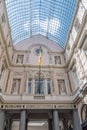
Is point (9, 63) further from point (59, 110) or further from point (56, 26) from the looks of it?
point (56, 26)

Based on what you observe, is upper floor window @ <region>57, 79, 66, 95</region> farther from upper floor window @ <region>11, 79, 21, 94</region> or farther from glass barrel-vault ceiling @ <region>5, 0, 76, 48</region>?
glass barrel-vault ceiling @ <region>5, 0, 76, 48</region>

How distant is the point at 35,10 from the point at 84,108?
1623 cm

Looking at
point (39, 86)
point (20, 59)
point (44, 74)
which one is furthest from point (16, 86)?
point (20, 59)

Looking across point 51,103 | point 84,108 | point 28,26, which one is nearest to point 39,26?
point 28,26

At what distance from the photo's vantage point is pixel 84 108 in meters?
14.8

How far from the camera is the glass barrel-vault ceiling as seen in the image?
2086 cm

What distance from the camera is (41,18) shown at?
973 inches

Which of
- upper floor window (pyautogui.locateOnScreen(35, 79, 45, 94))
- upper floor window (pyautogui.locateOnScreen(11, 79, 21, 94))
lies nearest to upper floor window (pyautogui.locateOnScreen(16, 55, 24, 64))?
upper floor window (pyautogui.locateOnScreen(11, 79, 21, 94))

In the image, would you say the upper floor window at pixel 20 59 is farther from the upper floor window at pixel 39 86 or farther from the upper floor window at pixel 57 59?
the upper floor window at pixel 57 59

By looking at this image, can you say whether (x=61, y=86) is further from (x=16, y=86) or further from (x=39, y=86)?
(x=16, y=86)

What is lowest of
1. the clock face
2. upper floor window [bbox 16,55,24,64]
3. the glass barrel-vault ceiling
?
the clock face

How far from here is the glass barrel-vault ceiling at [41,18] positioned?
20859 millimetres

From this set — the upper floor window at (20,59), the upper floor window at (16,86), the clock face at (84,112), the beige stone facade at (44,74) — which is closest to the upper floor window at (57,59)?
the beige stone facade at (44,74)

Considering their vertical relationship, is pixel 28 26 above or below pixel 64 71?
above
